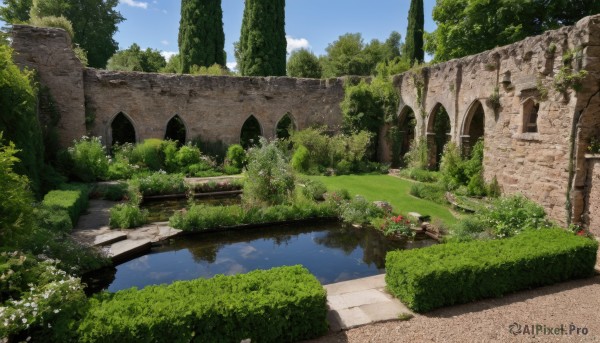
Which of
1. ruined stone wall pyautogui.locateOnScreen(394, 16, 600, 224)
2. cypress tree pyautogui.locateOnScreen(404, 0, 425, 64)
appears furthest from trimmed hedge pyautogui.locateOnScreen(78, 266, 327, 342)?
cypress tree pyautogui.locateOnScreen(404, 0, 425, 64)

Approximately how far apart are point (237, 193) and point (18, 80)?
6294 millimetres

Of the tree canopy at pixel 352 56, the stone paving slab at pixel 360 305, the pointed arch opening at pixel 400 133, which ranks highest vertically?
the tree canopy at pixel 352 56

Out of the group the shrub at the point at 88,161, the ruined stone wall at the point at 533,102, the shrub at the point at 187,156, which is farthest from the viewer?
the shrub at the point at 187,156

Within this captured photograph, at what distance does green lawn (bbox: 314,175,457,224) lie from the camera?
9.68 meters

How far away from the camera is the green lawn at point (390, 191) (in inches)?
381

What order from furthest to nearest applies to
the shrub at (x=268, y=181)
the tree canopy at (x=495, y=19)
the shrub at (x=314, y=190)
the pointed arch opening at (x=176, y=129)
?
the pointed arch opening at (x=176, y=129)
the tree canopy at (x=495, y=19)
the shrub at (x=314, y=190)
the shrub at (x=268, y=181)

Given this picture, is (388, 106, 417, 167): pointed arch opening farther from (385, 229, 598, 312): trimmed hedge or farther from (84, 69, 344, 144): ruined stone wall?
(385, 229, 598, 312): trimmed hedge

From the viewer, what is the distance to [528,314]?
15.4 feet

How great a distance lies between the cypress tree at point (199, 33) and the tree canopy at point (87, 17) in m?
8.53

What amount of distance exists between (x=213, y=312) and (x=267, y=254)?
3671 millimetres

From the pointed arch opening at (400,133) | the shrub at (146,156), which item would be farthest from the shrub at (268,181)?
the pointed arch opening at (400,133)

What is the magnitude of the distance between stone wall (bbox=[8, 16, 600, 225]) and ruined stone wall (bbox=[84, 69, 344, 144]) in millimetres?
41

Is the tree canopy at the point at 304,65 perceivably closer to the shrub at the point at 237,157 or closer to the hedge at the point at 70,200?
the shrub at the point at 237,157

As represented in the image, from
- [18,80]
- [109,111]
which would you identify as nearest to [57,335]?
[18,80]
